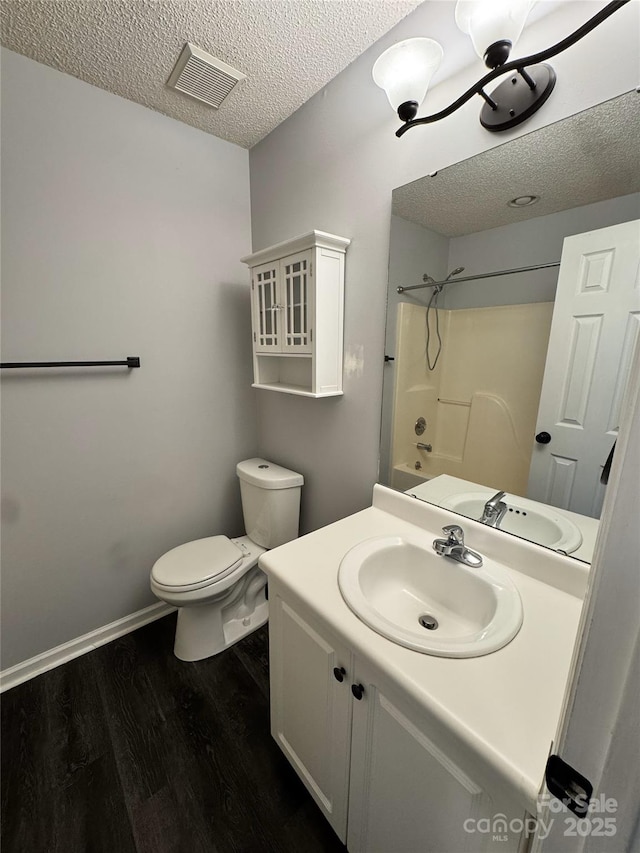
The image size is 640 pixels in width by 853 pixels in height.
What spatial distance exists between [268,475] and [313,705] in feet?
3.09

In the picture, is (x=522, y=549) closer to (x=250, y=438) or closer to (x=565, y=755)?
(x=565, y=755)

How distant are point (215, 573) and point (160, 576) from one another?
0.23 metres

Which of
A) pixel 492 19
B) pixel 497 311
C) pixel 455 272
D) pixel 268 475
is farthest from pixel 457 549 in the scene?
pixel 492 19

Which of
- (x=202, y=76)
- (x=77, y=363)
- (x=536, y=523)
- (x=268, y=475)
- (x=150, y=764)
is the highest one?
(x=202, y=76)

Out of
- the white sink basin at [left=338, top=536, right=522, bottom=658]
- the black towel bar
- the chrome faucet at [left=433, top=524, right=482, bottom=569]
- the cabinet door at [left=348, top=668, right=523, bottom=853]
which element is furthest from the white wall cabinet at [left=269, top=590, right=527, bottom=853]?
the black towel bar

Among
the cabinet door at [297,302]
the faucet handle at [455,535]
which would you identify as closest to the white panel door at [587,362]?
the faucet handle at [455,535]

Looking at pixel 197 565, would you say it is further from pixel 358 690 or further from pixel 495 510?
pixel 495 510

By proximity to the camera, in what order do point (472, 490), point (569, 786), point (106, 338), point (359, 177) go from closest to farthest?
point (569, 786), point (472, 490), point (359, 177), point (106, 338)

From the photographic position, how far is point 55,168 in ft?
4.18

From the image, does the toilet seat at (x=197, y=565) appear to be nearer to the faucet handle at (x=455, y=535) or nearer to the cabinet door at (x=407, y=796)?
the cabinet door at (x=407, y=796)

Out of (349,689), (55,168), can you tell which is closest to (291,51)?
(55,168)

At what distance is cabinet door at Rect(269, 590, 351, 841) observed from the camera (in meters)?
0.83

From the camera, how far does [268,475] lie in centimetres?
167

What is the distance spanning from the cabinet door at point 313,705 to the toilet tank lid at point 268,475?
67cm
